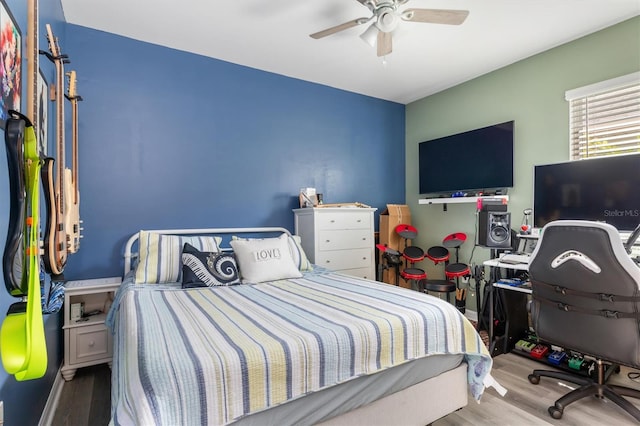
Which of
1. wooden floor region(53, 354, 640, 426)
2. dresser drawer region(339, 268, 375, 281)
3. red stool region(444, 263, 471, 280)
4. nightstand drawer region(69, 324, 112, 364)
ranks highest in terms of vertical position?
red stool region(444, 263, 471, 280)

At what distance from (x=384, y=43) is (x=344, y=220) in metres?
1.73

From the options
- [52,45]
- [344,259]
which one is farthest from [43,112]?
[344,259]

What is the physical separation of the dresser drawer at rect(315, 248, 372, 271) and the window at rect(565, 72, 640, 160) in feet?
6.96

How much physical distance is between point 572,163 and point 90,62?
4003 mm

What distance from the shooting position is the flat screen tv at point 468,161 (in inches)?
135

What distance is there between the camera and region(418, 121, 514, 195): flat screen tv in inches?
135

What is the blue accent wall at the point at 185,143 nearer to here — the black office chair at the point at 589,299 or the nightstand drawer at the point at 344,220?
the nightstand drawer at the point at 344,220

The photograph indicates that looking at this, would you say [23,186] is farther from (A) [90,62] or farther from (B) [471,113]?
(B) [471,113]

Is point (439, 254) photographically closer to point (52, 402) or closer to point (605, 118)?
point (605, 118)

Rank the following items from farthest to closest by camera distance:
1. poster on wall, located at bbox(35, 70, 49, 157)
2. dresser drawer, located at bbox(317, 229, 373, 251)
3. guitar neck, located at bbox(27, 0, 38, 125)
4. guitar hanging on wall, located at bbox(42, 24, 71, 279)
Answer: dresser drawer, located at bbox(317, 229, 373, 251) < poster on wall, located at bbox(35, 70, 49, 157) < guitar hanging on wall, located at bbox(42, 24, 71, 279) < guitar neck, located at bbox(27, 0, 38, 125)

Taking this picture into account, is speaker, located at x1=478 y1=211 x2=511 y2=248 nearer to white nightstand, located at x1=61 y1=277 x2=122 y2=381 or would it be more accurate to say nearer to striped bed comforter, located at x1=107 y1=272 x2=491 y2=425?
striped bed comforter, located at x1=107 y1=272 x2=491 y2=425

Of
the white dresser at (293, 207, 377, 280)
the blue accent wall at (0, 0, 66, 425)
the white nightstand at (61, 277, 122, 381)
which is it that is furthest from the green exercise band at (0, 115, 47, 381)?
the white dresser at (293, 207, 377, 280)

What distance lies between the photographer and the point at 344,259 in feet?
11.9

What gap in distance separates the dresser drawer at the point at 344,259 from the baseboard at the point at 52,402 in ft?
7.11
